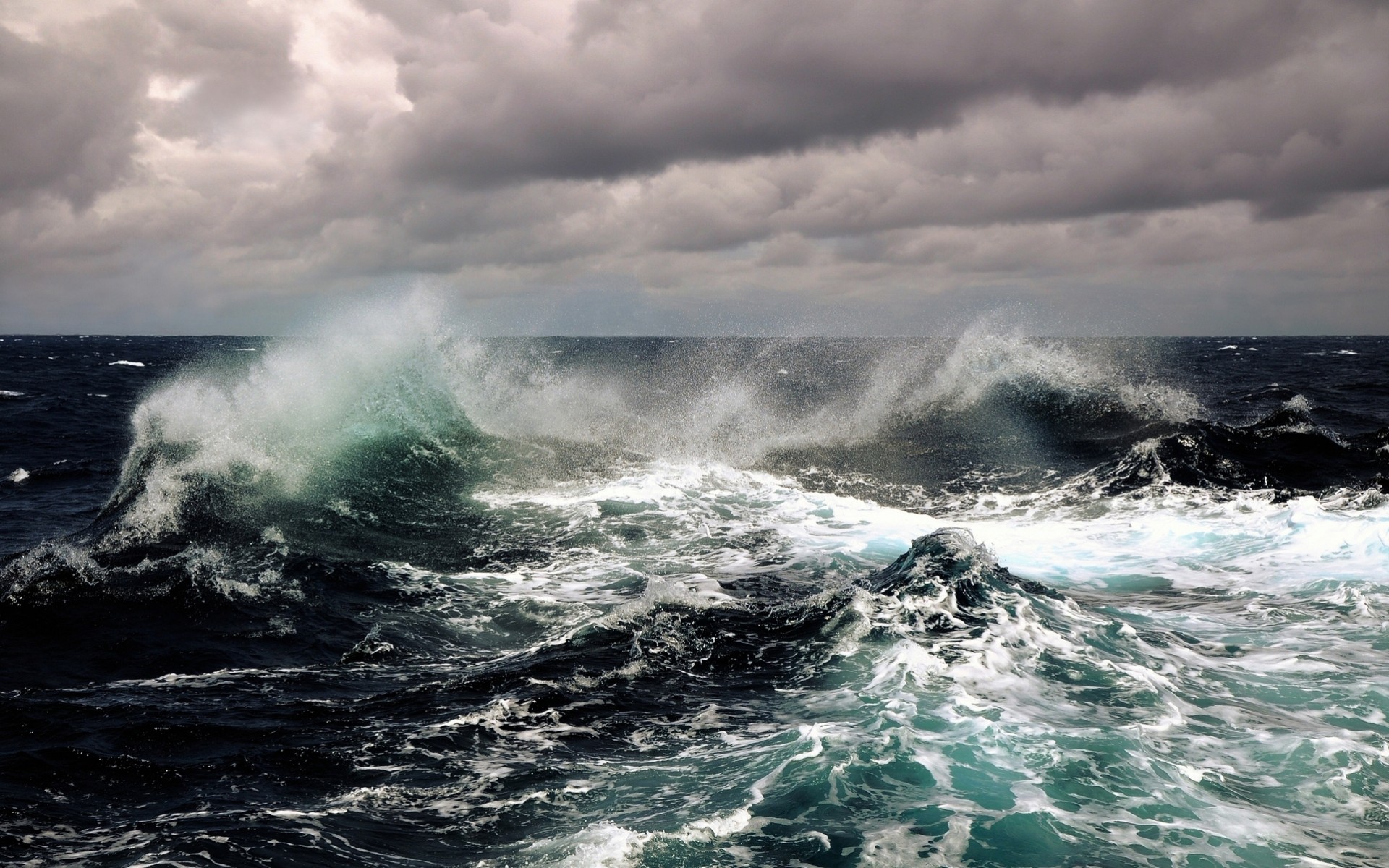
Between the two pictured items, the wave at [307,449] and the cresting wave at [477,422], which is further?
the cresting wave at [477,422]

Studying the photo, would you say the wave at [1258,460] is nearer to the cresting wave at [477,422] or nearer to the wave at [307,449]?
the cresting wave at [477,422]

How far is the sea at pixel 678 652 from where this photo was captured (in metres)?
6.54

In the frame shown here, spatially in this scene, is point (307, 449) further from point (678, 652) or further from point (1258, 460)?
point (1258, 460)

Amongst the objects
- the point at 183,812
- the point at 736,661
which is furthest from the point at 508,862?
the point at 736,661

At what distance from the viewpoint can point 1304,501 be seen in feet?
57.1

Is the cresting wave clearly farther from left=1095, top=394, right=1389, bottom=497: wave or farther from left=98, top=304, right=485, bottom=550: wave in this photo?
left=1095, top=394, right=1389, bottom=497: wave

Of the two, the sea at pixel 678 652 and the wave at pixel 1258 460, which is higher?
the wave at pixel 1258 460

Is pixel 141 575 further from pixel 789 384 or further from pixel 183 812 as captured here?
pixel 789 384

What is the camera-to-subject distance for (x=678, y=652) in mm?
10492

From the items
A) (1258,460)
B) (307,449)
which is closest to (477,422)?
(307,449)

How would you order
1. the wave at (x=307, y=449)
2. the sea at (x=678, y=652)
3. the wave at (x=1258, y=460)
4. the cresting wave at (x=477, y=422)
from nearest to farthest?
the sea at (x=678, y=652)
the wave at (x=307, y=449)
the cresting wave at (x=477, y=422)
the wave at (x=1258, y=460)

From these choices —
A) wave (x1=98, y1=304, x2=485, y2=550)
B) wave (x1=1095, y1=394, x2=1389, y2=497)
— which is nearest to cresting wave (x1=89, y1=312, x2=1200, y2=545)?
wave (x1=98, y1=304, x2=485, y2=550)

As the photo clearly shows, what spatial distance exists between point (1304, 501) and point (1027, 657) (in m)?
11.6

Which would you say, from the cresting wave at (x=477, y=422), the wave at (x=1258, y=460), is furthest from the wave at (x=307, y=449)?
the wave at (x=1258, y=460)
